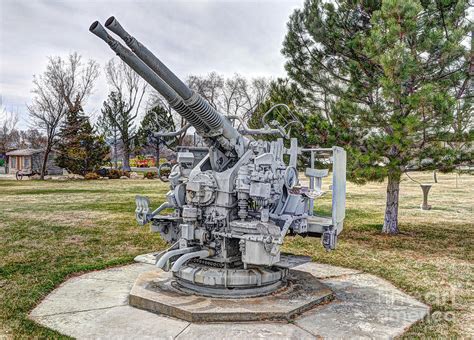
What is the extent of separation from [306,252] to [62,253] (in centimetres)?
449

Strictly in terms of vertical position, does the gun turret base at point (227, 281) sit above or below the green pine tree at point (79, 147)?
below

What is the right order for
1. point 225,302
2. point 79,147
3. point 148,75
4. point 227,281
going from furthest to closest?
point 79,147, point 227,281, point 225,302, point 148,75

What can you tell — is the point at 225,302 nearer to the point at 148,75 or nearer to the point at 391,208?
the point at 148,75

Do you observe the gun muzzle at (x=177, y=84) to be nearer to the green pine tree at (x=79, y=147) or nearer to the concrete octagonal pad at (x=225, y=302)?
the concrete octagonal pad at (x=225, y=302)

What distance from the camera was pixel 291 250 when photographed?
9016 millimetres

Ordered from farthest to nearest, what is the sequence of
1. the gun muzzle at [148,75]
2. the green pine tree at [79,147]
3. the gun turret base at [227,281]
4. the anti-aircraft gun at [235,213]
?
the green pine tree at [79,147] → the gun turret base at [227,281] → the anti-aircraft gun at [235,213] → the gun muzzle at [148,75]

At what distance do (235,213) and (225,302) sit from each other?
42.1 inches

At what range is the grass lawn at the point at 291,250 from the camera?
5.51 metres

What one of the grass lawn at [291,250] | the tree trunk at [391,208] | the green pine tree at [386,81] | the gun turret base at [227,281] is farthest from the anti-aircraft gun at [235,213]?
the tree trunk at [391,208]

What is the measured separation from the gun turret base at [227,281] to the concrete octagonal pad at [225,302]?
0.10 m

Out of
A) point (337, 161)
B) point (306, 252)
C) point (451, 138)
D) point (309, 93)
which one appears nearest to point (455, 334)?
point (337, 161)

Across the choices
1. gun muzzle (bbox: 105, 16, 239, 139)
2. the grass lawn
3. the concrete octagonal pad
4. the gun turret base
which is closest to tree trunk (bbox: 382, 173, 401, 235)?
the grass lawn

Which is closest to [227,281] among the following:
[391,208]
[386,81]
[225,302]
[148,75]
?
[225,302]

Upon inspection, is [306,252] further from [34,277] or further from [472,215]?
[472,215]
